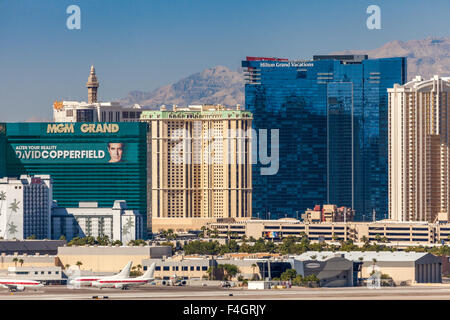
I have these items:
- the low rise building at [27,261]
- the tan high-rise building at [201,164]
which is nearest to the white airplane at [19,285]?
the low rise building at [27,261]

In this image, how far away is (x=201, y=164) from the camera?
186m

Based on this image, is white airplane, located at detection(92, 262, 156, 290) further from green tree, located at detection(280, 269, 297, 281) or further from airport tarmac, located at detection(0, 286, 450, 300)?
green tree, located at detection(280, 269, 297, 281)

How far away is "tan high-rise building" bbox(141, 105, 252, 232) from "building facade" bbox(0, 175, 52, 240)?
3734 cm

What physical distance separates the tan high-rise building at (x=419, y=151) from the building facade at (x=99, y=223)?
→ 39860mm

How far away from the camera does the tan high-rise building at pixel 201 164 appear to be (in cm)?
18212

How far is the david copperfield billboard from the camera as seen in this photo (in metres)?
155

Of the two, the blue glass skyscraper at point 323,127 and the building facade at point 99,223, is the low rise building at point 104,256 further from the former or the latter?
the blue glass skyscraper at point 323,127

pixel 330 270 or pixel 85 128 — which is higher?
pixel 85 128

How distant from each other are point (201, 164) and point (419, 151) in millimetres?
34423

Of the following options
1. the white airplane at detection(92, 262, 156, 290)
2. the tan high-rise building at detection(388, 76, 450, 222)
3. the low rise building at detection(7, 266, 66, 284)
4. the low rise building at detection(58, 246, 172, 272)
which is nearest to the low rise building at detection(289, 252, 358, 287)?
the white airplane at detection(92, 262, 156, 290)

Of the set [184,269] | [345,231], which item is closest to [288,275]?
[184,269]

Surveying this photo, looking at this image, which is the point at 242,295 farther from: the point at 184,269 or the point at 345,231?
the point at 345,231
